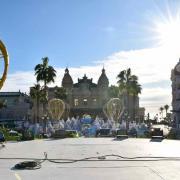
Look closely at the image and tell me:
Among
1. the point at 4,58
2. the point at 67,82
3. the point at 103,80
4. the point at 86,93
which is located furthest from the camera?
the point at 103,80

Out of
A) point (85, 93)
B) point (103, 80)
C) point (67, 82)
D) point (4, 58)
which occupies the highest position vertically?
point (103, 80)

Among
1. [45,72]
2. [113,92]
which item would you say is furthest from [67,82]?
[45,72]

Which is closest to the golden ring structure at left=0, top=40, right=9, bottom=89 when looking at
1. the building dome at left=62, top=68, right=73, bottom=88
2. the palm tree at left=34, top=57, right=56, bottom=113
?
the palm tree at left=34, top=57, right=56, bottom=113

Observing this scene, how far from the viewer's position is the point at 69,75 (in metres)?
173

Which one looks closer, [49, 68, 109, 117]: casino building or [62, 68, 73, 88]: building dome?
[49, 68, 109, 117]: casino building

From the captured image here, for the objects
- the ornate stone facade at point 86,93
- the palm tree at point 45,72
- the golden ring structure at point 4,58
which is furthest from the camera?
the ornate stone facade at point 86,93

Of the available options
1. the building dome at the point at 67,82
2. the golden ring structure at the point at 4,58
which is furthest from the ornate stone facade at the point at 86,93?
the golden ring structure at the point at 4,58

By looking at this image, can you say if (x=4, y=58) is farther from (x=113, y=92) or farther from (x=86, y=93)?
(x=86, y=93)

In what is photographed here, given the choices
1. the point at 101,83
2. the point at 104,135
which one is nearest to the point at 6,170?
the point at 104,135

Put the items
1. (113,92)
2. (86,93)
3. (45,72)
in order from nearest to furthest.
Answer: (45,72) → (113,92) → (86,93)

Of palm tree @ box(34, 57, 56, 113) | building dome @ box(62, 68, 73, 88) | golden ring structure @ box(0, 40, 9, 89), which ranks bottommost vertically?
golden ring structure @ box(0, 40, 9, 89)

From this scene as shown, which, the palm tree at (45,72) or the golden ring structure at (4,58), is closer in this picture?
the golden ring structure at (4,58)

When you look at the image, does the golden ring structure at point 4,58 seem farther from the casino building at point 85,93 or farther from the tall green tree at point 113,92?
A: the casino building at point 85,93

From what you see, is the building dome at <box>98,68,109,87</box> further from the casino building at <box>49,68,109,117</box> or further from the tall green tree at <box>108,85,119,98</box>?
the tall green tree at <box>108,85,119,98</box>
